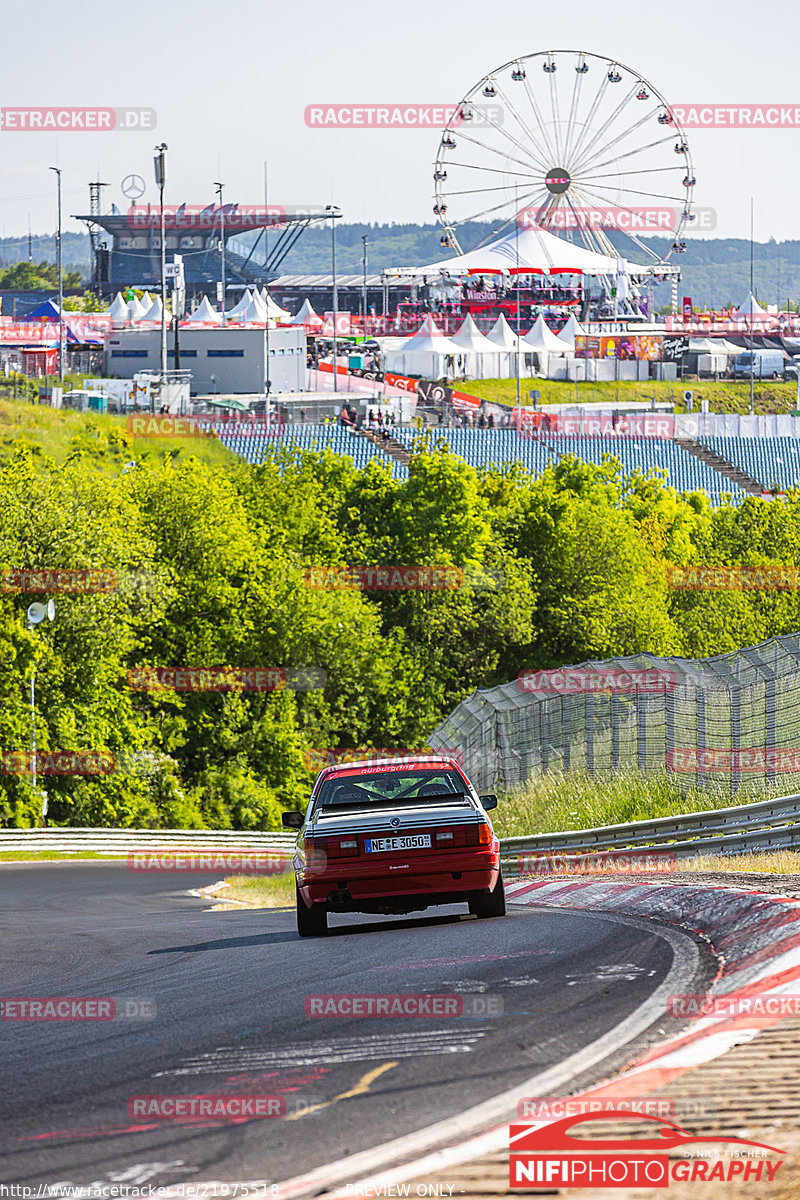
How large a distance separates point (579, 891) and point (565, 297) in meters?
147

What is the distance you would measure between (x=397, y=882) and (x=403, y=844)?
253 millimetres

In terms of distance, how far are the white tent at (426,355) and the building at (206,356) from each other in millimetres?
11431

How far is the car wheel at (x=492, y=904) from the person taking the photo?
1077cm

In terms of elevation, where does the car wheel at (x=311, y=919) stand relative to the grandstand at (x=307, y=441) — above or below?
below

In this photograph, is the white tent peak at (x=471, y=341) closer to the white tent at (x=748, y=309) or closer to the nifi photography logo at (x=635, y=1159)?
the white tent at (x=748, y=309)

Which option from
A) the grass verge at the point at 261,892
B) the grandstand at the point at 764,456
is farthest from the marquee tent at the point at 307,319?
the grass verge at the point at 261,892

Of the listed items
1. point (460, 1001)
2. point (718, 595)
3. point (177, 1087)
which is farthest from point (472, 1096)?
point (718, 595)

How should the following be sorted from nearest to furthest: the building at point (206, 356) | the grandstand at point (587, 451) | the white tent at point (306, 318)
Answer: the grandstand at point (587, 451), the building at point (206, 356), the white tent at point (306, 318)

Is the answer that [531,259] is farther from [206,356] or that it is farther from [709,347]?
[206,356]

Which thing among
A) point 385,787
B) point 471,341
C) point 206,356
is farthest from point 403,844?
point 471,341

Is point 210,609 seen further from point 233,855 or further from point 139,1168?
point 139,1168

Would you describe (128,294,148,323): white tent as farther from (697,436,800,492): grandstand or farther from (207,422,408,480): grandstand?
(697,436,800,492): grandstand

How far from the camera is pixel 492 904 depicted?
1087cm

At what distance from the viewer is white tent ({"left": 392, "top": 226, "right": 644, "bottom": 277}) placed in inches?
6422
